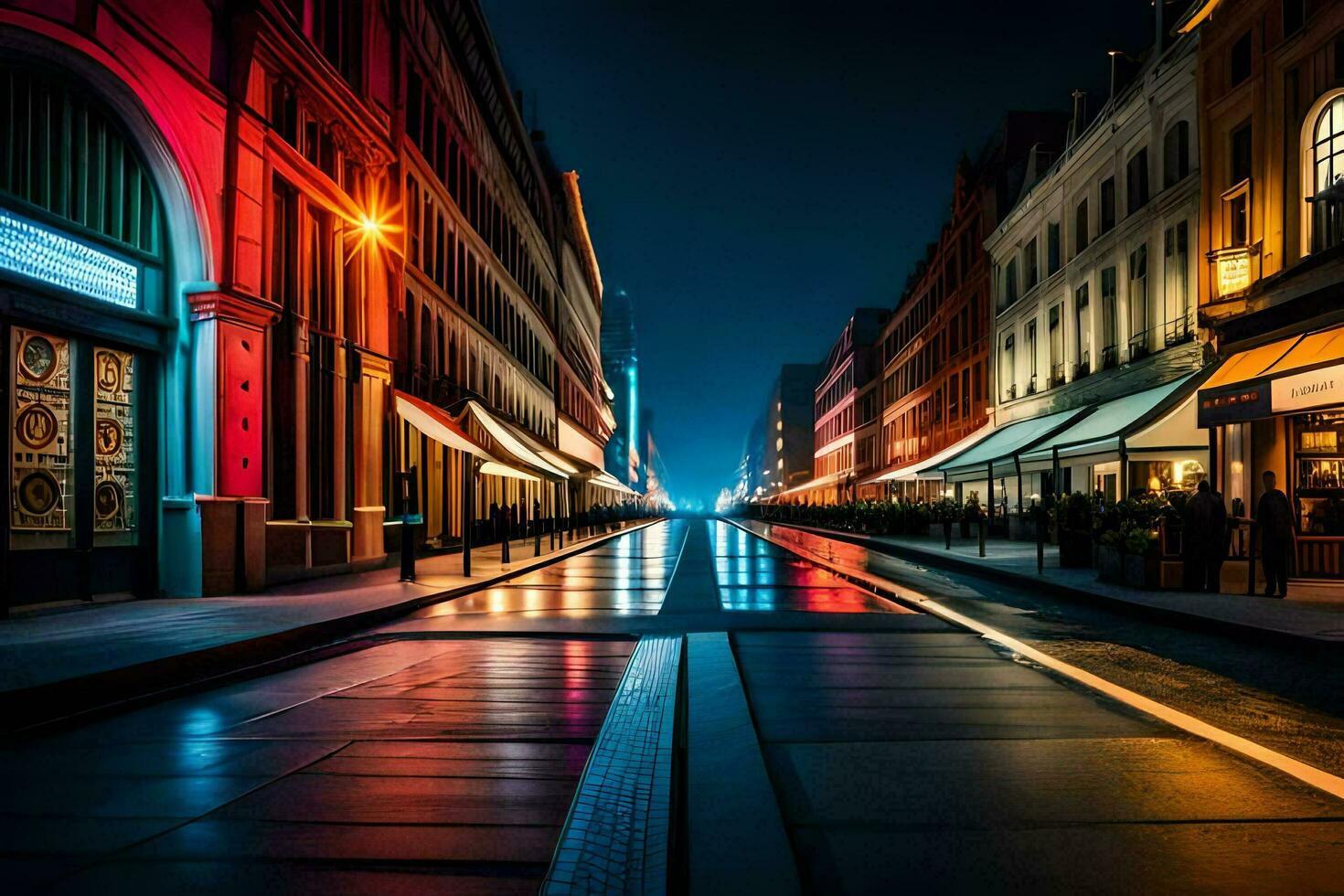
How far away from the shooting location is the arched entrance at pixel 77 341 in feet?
36.2

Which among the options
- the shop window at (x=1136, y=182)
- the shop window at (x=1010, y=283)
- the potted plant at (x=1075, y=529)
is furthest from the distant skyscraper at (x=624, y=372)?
the potted plant at (x=1075, y=529)

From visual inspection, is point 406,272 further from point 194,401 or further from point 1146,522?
point 1146,522

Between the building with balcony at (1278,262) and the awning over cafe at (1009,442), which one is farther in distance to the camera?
the awning over cafe at (1009,442)

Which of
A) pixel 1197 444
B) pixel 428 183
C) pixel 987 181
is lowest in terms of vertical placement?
pixel 1197 444

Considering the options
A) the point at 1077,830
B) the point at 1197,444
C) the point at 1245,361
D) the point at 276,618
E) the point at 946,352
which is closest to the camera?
the point at 1077,830

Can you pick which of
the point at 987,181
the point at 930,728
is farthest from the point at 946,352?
the point at 930,728

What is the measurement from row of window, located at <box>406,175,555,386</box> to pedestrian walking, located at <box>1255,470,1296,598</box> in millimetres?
20129

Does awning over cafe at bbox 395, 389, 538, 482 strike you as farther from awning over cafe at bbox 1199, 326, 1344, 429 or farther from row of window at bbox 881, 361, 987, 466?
row of window at bbox 881, 361, 987, 466

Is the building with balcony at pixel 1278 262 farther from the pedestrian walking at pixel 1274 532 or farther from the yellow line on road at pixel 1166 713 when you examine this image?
the yellow line on road at pixel 1166 713

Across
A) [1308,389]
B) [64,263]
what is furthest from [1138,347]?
[64,263]

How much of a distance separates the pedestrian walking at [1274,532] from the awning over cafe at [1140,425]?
362cm

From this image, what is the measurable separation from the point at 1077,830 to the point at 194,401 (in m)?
13.3

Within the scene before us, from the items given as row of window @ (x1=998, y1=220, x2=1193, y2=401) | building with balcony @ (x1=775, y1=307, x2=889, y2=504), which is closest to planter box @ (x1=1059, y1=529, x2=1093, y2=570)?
row of window @ (x1=998, y1=220, x2=1193, y2=401)

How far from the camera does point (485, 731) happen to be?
5.86 metres
